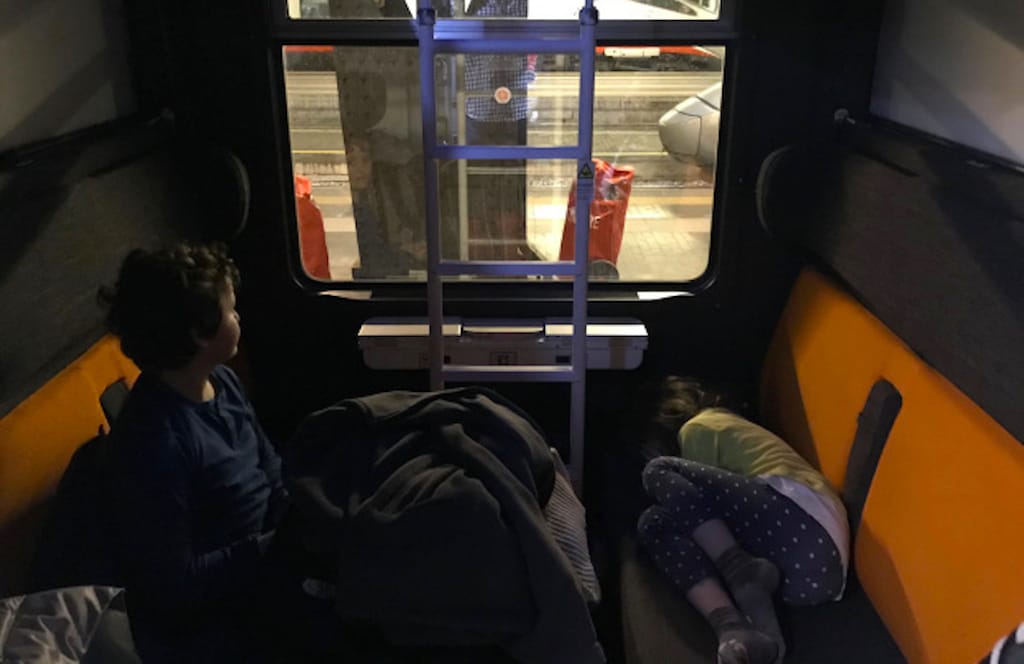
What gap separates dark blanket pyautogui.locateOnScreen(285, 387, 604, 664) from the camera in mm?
1711

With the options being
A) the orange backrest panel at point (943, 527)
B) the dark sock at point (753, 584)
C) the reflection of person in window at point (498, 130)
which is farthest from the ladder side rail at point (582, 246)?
the orange backrest panel at point (943, 527)

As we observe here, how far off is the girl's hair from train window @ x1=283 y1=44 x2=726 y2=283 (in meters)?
0.38

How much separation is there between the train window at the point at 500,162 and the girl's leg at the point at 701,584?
1.04 metres

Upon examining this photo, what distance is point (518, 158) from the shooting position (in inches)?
99.0

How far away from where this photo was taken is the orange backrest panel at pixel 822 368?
2240mm

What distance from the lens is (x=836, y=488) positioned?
2.24 m

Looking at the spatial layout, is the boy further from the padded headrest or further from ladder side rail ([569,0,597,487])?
ladder side rail ([569,0,597,487])

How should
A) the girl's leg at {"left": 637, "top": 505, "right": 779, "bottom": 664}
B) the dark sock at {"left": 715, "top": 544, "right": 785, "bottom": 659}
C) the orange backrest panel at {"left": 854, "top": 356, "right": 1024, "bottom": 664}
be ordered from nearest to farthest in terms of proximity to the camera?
1. the orange backrest panel at {"left": 854, "top": 356, "right": 1024, "bottom": 664}
2. the girl's leg at {"left": 637, "top": 505, "right": 779, "bottom": 664}
3. the dark sock at {"left": 715, "top": 544, "right": 785, "bottom": 659}

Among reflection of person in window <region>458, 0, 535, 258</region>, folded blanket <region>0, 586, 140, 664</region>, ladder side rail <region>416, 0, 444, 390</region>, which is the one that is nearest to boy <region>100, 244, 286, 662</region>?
folded blanket <region>0, 586, 140, 664</region>

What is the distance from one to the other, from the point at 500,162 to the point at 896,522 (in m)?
1.61

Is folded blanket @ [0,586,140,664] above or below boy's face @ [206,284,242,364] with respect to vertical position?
below

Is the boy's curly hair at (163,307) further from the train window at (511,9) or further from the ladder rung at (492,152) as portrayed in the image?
the train window at (511,9)

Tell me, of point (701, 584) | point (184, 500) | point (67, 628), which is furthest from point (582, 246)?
point (67, 628)

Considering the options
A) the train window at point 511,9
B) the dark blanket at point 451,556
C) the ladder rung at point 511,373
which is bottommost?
the ladder rung at point 511,373
